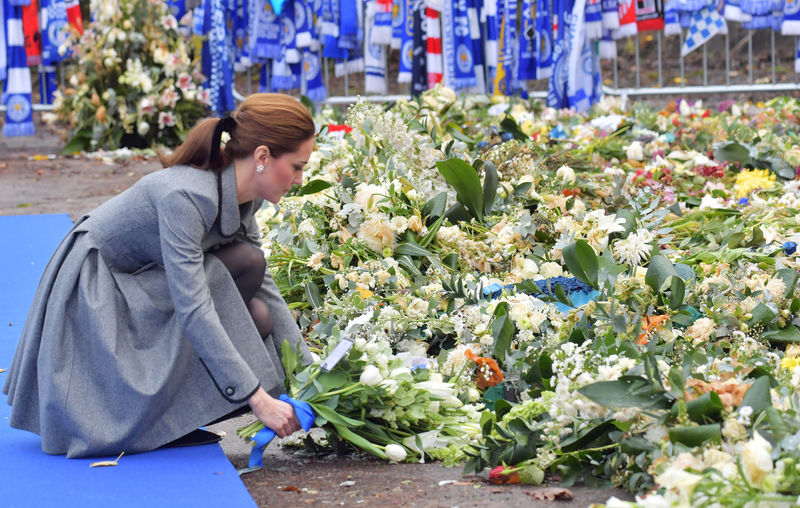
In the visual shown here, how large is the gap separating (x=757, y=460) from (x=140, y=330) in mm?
1308

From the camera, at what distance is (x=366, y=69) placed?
24.4ft

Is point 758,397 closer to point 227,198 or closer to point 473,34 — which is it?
point 227,198

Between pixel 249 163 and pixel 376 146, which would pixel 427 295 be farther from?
pixel 376 146

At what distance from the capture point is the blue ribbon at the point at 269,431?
83.4 inches

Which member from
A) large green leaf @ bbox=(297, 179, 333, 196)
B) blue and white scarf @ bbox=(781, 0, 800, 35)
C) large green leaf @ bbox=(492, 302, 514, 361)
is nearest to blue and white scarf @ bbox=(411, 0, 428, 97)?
blue and white scarf @ bbox=(781, 0, 800, 35)

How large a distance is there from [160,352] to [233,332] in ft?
0.55

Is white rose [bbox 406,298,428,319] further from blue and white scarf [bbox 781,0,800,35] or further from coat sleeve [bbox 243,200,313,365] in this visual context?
blue and white scarf [bbox 781,0,800,35]

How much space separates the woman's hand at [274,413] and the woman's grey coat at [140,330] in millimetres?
31

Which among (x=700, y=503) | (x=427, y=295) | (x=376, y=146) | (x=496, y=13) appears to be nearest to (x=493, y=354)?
(x=427, y=295)

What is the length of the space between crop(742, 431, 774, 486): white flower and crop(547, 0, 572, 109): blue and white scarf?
18.2 ft

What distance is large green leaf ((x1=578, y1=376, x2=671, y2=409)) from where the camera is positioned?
1.79 meters

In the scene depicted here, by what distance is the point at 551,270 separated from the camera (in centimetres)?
286

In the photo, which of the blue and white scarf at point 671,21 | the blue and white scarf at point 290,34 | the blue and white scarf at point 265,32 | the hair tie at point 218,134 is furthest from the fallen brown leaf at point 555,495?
the blue and white scarf at point 265,32

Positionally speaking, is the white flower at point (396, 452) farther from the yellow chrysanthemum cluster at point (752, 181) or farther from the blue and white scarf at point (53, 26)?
the blue and white scarf at point (53, 26)
